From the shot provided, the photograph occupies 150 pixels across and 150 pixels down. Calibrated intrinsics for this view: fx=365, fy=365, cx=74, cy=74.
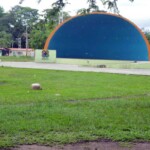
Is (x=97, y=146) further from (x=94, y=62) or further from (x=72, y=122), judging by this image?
(x=94, y=62)

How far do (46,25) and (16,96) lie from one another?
217 inches

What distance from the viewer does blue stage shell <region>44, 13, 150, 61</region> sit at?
42.2 meters

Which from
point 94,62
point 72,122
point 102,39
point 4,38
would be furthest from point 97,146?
point 4,38

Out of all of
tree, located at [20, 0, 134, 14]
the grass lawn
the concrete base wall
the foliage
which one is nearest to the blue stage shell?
the concrete base wall

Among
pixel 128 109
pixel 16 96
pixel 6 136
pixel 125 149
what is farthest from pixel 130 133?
pixel 16 96

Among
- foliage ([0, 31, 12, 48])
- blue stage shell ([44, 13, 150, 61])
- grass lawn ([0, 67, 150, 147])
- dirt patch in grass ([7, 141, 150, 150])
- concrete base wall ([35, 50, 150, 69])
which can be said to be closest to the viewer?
dirt patch in grass ([7, 141, 150, 150])

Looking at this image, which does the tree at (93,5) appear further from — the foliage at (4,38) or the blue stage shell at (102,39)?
the foliage at (4,38)

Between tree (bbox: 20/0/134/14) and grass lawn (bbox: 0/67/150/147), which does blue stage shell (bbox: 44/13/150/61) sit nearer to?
grass lawn (bbox: 0/67/150/147)

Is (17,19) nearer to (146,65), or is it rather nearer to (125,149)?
(146,65)

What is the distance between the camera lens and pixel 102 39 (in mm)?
42562

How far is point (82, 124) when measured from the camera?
21.2 feet

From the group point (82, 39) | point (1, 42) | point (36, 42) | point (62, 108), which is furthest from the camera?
point (1, 42)

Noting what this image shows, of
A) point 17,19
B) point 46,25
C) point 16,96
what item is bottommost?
point 16,96

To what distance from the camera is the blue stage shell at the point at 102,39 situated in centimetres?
4216
